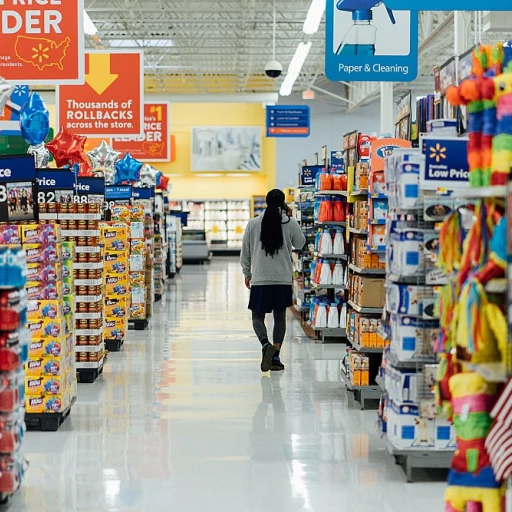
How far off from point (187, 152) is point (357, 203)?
25885 mm

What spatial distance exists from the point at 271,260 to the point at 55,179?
2.16 m

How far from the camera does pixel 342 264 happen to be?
11219 mm

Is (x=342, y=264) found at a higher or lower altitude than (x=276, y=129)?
lower

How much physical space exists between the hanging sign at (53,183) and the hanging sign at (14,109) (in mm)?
1404

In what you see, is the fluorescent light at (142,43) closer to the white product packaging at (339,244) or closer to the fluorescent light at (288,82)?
the fluorescent light at (288,82)

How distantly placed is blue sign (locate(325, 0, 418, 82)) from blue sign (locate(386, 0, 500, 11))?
13.3 feet

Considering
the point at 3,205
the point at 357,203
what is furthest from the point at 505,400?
the point at 357,203

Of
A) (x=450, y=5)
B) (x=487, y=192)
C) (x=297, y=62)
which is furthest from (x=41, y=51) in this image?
(x=297, y=62)

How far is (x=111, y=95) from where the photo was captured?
1265 cm

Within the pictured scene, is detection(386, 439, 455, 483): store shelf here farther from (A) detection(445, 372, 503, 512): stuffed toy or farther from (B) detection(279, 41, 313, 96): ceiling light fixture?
(B) detection(279, 41, 313, 96): ceiling light fixture

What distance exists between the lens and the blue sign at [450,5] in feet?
17.6

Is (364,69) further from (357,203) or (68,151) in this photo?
(68,151)

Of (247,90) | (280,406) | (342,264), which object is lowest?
(280,406)

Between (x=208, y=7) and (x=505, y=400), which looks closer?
(x=505, y=400)
